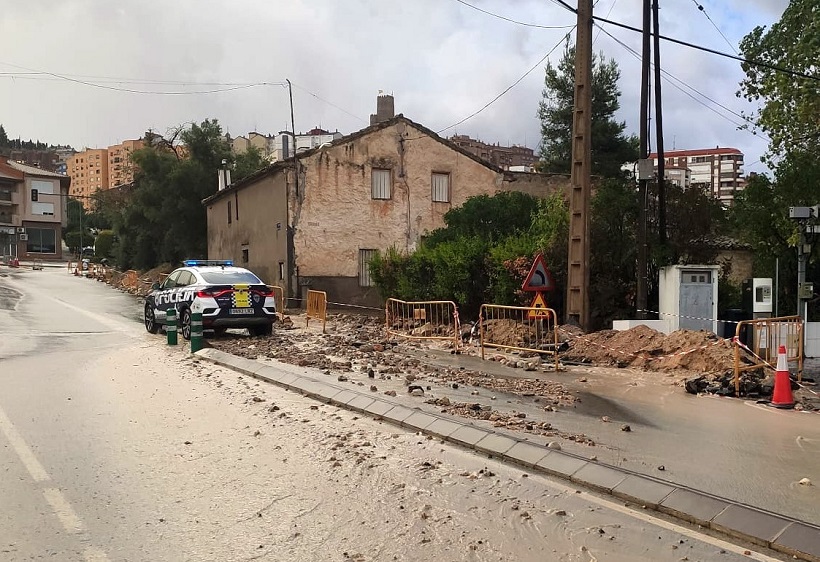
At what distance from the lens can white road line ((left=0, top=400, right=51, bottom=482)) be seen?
5887mm

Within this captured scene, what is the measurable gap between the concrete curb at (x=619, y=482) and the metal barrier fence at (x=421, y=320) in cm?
740

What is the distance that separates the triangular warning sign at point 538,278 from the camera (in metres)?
14.1

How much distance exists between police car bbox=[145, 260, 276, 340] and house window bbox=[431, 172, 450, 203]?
1331 cm

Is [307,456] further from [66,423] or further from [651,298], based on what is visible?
[651,298]

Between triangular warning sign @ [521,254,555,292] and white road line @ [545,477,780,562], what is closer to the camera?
white road line @ [545,477,780,562]

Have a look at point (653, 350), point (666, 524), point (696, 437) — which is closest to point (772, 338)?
point (653, 350)

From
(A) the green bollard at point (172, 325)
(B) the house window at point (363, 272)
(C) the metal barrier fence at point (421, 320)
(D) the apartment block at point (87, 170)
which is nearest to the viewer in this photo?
(A) the green bollard at point (172, 325)

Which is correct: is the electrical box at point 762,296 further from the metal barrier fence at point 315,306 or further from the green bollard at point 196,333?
the green bollard at point 196,333

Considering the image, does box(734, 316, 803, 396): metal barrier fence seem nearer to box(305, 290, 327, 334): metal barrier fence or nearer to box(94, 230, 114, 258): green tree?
box(305, 290, 327, 334): metal barrier fence

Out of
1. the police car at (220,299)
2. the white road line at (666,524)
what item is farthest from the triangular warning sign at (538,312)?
the white road line at (666,524)

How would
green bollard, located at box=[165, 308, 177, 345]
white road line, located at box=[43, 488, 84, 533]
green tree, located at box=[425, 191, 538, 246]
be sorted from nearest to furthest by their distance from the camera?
white road line, located at box=[43, 488, 84, 533], green bollard, located at box=[165, 308, 177, 345], green tree, located at box=[425, 191, 538, 246]

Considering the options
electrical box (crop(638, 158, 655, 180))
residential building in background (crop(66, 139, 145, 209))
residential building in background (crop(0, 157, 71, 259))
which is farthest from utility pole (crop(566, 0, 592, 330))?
residential building in background (crop(66, 139, 145, 209))

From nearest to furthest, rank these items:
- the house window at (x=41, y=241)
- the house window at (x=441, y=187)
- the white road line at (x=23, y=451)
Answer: the white road line at (x=23, y=451) → the house window at (x=441, y=187) → the house window at (x=41, y=241)

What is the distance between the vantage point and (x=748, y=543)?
4.54 m
